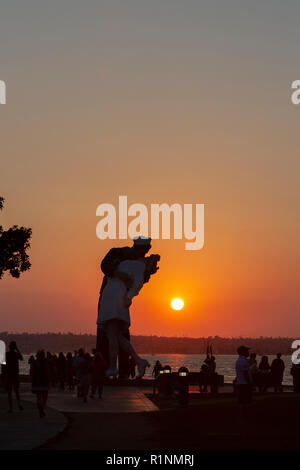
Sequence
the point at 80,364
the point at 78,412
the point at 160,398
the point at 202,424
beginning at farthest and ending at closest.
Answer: the point at 160,398, the point at 80,364, the point at 78,412, the point at 202,424

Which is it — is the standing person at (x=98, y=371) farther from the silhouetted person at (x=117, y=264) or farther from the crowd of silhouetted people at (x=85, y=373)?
the silhouetted person at (x=117, y=264)

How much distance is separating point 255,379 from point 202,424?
54.1 ft

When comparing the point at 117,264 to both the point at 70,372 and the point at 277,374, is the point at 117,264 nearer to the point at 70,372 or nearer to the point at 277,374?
the point at 70,372

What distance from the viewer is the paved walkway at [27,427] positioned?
57.8 feet

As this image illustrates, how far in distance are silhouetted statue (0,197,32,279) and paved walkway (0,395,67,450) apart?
23.4 metres

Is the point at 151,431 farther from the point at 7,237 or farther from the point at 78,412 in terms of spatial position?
the point at 7,237

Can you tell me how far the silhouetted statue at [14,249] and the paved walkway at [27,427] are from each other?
23.4m

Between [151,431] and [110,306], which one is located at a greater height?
[110,306]

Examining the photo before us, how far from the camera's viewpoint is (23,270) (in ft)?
167

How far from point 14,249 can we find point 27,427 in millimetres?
30106

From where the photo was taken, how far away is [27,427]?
68.7 feet

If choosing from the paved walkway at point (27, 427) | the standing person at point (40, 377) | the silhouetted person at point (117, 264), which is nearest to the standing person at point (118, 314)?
the silhouetted person at point (117, 264)
